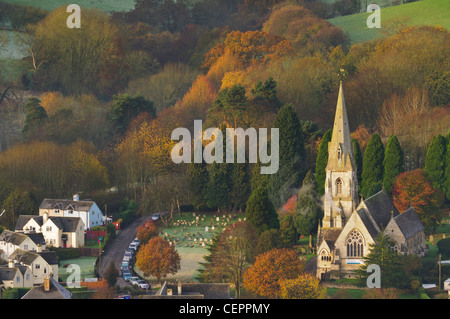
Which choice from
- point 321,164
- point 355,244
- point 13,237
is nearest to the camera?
point 355,244

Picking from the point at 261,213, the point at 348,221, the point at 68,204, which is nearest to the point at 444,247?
the point at 348,221

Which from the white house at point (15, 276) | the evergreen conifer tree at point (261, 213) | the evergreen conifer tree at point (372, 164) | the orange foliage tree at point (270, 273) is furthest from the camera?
the evergreen conifer tree at point (372, 164)

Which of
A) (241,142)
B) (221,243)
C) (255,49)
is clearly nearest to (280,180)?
(241,142)

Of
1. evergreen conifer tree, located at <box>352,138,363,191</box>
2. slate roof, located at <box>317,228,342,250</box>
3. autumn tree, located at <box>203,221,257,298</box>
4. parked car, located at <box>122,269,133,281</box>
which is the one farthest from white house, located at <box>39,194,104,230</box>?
slate roof, located at <box>317,228,342,250</box>

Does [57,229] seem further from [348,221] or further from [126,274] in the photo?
[348,221]

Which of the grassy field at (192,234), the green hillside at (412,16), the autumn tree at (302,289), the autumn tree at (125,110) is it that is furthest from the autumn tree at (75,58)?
the autumn tree at (302,289)

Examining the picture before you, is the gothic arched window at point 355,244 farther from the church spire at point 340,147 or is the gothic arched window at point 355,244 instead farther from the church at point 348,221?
the church spire at point 340,147

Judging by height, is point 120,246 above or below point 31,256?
above
